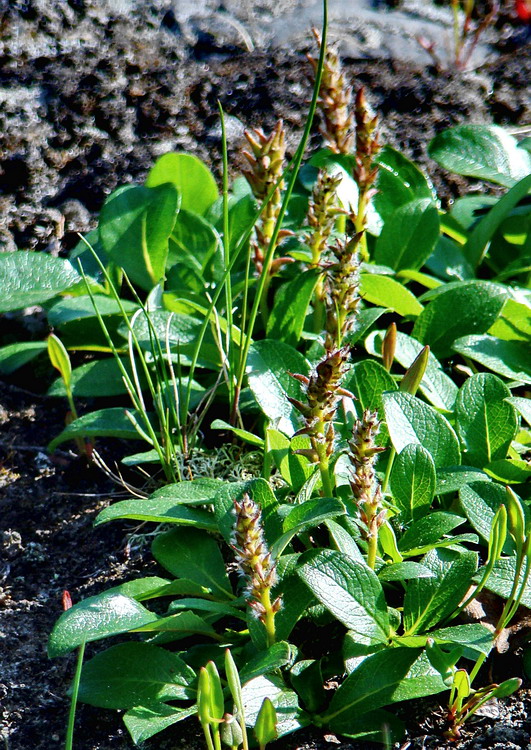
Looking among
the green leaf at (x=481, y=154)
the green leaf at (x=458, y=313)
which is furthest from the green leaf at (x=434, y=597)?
the green leaf at (x=481, y=154)

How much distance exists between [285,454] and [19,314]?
103 cm

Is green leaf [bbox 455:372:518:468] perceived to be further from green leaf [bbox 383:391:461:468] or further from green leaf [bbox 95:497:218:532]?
green leaf [bbox 95:497:218:532]

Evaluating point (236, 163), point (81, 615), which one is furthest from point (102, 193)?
point (81, 615)

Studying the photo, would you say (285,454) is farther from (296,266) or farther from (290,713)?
(296,266)

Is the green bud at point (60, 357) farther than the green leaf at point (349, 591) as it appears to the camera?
Yes

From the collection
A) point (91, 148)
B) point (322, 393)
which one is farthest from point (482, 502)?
point (91, 148)

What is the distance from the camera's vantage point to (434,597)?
4.60 ft

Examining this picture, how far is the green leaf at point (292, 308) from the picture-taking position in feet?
6.32

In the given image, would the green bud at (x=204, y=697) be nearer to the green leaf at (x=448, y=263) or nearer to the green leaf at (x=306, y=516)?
the green leaf at (x=306, y=516)

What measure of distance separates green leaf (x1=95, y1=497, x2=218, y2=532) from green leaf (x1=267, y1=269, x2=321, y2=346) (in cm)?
53

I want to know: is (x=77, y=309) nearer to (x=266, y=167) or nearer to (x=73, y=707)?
(x=266, y=167)

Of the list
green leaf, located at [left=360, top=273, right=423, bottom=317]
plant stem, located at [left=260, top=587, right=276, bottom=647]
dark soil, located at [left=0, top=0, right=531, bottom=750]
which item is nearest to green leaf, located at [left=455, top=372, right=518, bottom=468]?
green leaf, located at [left=360, top=273, right=423, bottom=317]

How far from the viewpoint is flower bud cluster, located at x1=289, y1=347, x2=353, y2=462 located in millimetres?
1224

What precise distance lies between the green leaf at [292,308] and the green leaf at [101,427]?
39 cm
